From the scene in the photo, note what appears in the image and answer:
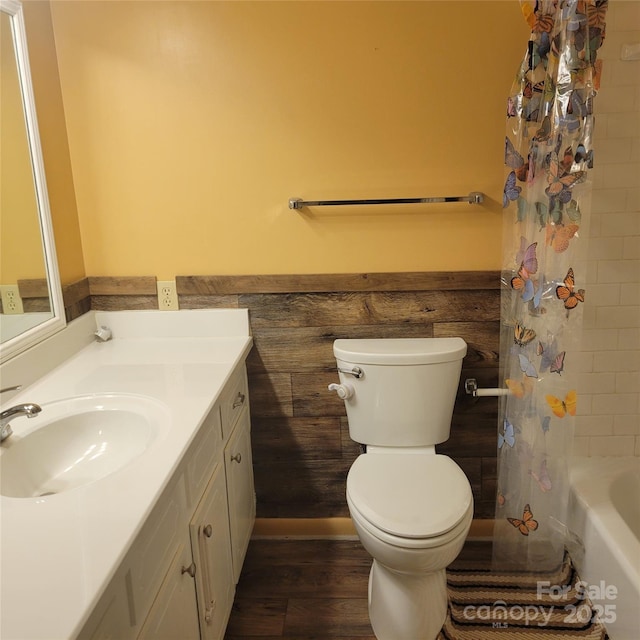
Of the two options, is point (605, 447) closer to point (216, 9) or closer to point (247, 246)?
point (247, 246)

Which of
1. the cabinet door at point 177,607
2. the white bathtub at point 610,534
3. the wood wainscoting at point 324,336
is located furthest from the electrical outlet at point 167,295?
the white bathtub at point 610,534

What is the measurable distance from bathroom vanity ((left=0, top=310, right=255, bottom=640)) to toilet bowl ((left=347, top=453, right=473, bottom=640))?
444mm

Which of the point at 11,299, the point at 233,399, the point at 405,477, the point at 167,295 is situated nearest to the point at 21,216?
the point at 11,299

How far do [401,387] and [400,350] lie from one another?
0.42 feet

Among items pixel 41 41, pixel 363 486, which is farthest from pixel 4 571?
pixel 41 41

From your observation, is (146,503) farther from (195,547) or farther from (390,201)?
(390,201)

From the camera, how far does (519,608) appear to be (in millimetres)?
1920

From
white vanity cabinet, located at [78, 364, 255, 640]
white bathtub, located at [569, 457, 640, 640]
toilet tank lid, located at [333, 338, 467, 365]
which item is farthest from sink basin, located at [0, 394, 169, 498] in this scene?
white bathtub, located at [569, 457, 640, 640]

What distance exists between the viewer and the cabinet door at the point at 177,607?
115cm

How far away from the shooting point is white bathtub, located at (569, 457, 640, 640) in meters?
1.63

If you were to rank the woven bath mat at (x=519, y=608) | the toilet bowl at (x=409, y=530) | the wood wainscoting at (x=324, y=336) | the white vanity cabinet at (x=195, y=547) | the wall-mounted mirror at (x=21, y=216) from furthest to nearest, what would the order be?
the wood wainscoting at (x=324, y=336) → the woven bath mat at (x=519, y=608) → the wall-mounted mirror at (x=21, y=216) → the toilet bowl at (x=409, y=530) → the white vanity cabinet at (x=195, y=547)

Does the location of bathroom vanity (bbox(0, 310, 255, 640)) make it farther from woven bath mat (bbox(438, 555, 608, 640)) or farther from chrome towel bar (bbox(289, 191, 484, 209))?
woven bath mat (bbox(438, 555, 608, 640))

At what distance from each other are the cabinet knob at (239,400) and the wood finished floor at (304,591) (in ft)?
2.12

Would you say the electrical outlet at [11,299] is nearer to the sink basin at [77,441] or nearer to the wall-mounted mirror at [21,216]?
the wall-mounted mirror at [21,216]
